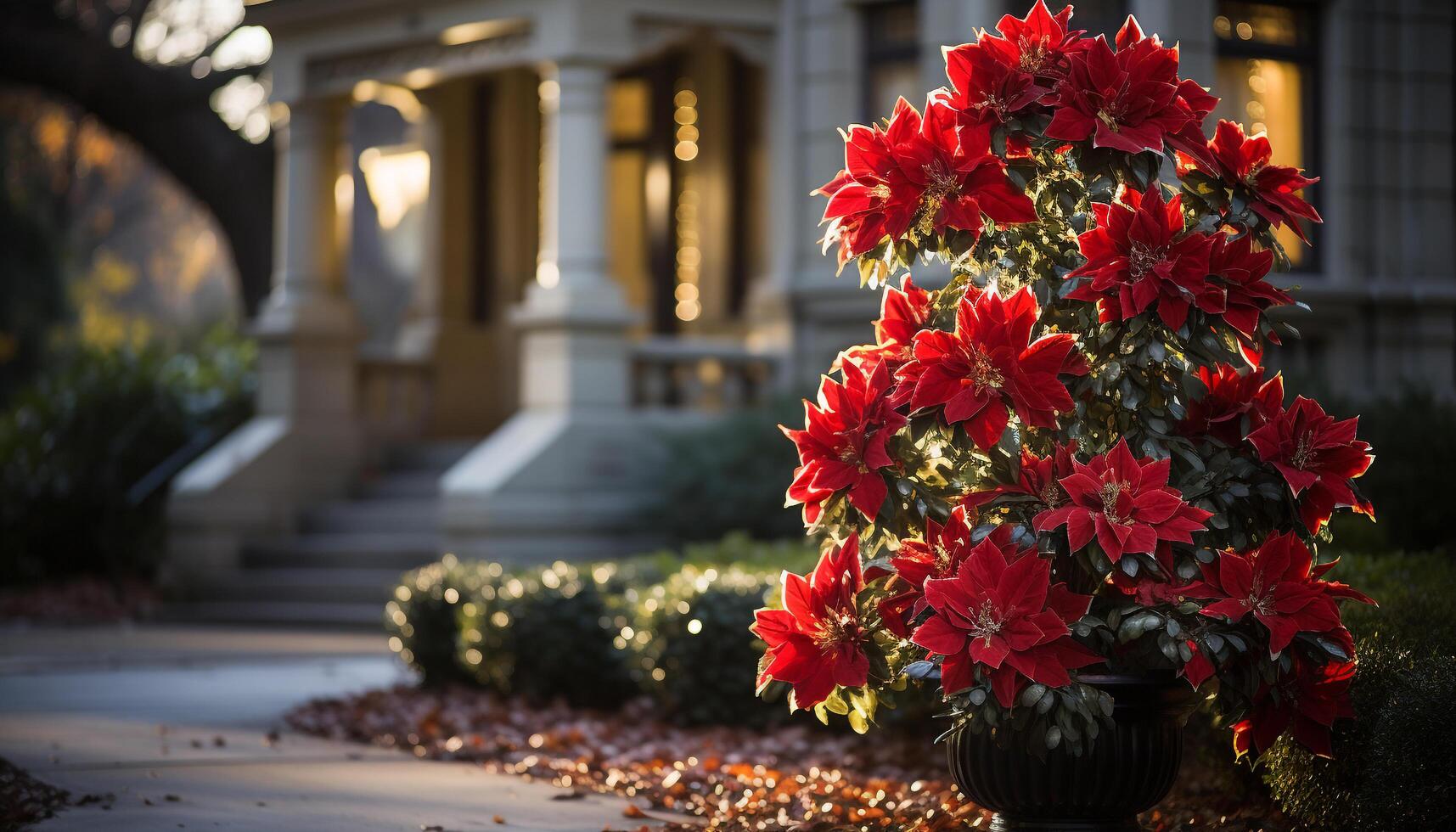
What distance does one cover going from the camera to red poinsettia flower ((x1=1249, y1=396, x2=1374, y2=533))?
4543 millimetres

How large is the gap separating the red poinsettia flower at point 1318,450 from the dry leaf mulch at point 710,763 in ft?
4.12

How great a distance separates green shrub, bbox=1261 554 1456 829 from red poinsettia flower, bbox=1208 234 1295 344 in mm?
1021

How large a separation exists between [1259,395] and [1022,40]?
47.5 inches

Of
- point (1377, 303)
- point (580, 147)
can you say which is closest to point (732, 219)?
point (580, 147)

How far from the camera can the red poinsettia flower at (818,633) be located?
4586mm

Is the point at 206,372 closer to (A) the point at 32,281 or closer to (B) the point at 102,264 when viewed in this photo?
(A) the point at 32,281

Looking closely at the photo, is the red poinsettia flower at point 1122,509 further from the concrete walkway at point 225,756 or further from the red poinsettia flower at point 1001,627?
the concrete walkway at point 225,756

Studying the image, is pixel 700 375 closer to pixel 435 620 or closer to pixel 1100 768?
pixel 435 620

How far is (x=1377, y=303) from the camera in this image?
13320 mm

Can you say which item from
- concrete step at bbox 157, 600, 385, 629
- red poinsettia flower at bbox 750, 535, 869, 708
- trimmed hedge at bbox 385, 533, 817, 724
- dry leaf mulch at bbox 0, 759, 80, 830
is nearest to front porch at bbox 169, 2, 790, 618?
concrete step at bbox 157, 600, 385, 629

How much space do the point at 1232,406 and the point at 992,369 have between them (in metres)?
0.84

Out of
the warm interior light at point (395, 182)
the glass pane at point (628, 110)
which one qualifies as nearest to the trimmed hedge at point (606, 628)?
the glass pane at point (628, 110)

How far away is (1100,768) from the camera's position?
4496 millimetres

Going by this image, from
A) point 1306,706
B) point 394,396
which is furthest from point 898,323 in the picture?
point 394,396
